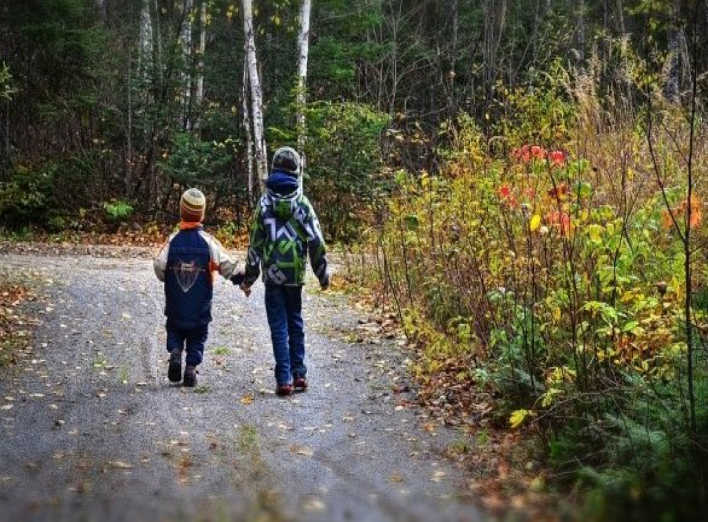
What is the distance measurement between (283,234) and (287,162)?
25.3 inches

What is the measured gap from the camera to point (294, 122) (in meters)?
25.6

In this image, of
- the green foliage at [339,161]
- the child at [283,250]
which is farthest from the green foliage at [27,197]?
the child at [283,250]

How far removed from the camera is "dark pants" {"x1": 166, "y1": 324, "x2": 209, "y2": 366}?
7.75 meters

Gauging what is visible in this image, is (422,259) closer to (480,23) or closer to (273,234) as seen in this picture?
(273,234)

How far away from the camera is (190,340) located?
25.6 ft

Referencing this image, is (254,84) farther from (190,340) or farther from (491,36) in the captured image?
(190,340)

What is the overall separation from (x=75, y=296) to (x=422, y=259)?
553 centimetres

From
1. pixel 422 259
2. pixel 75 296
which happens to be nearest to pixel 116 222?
pixel 75 296

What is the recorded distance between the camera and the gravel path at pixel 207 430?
175 inches

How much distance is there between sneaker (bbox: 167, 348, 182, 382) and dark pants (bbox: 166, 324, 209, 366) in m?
0.04

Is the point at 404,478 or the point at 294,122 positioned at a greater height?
the point at 294,122

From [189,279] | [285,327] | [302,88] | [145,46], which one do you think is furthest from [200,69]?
[285,327]

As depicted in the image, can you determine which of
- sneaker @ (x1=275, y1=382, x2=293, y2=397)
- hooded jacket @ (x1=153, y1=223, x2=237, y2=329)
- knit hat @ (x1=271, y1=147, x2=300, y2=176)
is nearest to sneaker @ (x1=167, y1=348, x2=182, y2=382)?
hooded jacket @ (x1=153, y1=223, x2=237, y2=329)

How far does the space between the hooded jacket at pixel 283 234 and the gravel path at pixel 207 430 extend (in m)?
1.14
